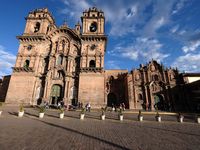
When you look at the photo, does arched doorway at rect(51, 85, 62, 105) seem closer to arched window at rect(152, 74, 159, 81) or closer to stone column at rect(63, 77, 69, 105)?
stone column at rect(63, 77, 69, 105)

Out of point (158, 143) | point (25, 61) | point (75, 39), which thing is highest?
point (75, 39)

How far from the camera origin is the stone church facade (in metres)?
27.1

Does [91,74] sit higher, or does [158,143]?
[91,74]

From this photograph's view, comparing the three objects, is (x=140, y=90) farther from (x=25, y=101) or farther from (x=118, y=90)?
(x=25, y=101)

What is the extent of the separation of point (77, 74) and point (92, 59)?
5093 millimetres

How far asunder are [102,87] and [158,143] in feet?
68.3

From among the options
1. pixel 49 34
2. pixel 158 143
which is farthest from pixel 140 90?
pixel 49 34

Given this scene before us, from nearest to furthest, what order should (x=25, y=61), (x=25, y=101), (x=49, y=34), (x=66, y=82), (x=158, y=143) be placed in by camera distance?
(x=158, y=143), (x=25, y=101), (x=66, y=82), (x=25, y=61), (x=49, y=34)

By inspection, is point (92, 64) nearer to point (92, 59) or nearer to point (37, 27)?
point (92, 59)

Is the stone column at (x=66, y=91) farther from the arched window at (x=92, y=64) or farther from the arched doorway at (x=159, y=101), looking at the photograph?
the arched doorway at (x=159, y=101)

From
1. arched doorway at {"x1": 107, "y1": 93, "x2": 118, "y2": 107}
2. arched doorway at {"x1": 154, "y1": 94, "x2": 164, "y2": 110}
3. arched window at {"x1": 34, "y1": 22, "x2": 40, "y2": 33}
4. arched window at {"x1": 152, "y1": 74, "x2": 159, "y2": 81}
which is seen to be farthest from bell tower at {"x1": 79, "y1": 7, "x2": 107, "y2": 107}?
arched window at {"x1": 152, "y1": 74, "x2": 159, "y2": 81}

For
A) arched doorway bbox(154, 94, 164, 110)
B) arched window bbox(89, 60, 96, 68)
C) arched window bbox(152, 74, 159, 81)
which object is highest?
arched window bbox(89, 60, 96, 68)

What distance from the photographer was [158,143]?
20.6ft

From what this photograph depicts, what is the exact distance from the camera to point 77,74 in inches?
1152
